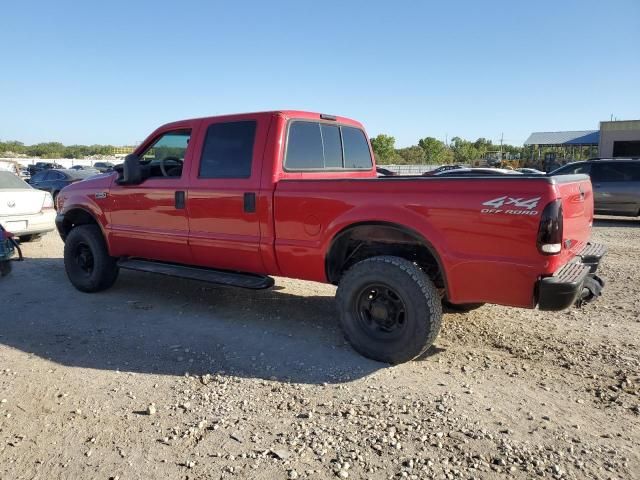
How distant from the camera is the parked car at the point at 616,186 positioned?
12.7m

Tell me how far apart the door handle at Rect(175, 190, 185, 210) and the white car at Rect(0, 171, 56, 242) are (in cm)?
521

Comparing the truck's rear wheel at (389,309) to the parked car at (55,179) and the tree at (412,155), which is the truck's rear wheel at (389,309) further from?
the tree at (412,155)

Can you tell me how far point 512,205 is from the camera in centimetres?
332

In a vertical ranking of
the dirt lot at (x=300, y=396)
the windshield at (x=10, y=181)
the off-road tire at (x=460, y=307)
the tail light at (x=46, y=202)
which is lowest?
the dirt lot at (x=300, y=396)

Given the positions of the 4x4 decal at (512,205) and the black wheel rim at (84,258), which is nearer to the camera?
the 4x4 decal at (512,205)

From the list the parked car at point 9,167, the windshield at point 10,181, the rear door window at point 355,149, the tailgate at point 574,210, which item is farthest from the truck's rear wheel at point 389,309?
the parked car at point 9,167

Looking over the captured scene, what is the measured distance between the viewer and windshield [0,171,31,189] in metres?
9.02

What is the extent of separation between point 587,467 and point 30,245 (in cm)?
996

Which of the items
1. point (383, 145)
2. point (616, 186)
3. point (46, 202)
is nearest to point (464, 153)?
point (383, 145)

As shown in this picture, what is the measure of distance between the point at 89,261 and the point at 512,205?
16.6 ft

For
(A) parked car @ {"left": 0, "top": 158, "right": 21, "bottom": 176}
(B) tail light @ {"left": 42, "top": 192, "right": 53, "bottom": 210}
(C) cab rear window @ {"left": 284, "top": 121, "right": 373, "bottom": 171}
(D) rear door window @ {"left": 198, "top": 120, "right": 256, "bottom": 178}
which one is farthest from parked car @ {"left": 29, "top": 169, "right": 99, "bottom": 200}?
(C) cab rear window @ {"left": 284, "top": 121, "right": 373, "bottom": 171}

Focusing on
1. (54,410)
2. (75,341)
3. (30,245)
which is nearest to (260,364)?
(54,410)

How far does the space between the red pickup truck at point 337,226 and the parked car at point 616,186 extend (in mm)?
9654

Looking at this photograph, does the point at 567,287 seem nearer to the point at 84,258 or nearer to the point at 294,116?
the point at 294,116
